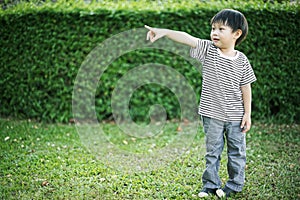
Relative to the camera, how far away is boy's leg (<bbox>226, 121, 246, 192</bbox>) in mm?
3359

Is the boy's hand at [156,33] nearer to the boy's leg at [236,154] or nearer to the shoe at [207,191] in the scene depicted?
the boy's leg at [236,154]

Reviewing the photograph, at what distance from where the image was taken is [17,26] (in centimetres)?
605

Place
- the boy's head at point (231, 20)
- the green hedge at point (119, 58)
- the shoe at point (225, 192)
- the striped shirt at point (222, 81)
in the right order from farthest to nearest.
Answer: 1. the green hedge at point (119, 58)
2. the shoe at point (225, 192)
3. the striped shirt at point (222, 81)
4. the boy's head at point (231, 20)

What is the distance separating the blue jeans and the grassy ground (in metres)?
0.22

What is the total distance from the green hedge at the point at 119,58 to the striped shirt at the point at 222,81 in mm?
2731

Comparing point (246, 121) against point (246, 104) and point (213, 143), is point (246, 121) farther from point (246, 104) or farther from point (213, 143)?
point (213, 143)

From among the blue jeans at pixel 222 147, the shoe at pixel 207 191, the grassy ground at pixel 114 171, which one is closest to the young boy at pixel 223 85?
the blue jeans at pixel 222 147

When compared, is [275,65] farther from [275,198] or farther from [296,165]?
[275,198]

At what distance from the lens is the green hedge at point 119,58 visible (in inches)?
233

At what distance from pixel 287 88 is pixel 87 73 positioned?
3.04m

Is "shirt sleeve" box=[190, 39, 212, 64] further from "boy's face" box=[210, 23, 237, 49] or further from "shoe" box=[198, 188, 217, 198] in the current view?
"shoe" box=[198, 188, 217, 198]

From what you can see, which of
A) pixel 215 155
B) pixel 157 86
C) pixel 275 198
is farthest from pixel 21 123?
pixel 275 198

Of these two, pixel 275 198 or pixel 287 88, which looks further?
pixel 287 88

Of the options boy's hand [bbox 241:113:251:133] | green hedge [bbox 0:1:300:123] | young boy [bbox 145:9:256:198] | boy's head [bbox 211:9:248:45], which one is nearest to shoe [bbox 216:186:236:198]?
young boy [bbox 145:9:256:198]
